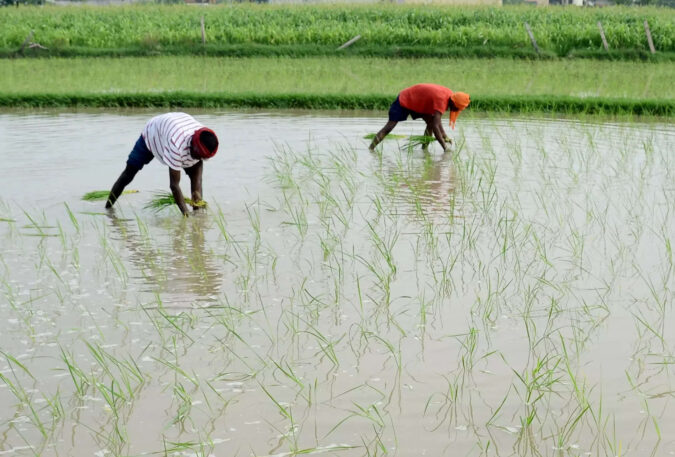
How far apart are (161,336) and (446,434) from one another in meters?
1.24

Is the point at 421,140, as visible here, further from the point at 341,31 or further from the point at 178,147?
the point at 341,31

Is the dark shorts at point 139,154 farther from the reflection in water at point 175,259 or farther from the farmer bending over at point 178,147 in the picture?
the reflection in water at point 175,259

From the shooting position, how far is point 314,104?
12.2 meters

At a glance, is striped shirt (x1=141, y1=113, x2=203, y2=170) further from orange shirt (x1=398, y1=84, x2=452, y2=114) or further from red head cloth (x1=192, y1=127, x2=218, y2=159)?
orange shirt (x1=398, y1=84, x2=452, y2=114)

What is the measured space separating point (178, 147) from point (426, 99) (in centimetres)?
310

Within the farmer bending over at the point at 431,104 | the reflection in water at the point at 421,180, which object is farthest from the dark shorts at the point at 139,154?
the farmer bending over at the point at 431,104

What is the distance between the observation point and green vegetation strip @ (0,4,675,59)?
2000 cm

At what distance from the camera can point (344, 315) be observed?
153 inches

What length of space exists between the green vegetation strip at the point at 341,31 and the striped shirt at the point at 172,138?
14.5 m

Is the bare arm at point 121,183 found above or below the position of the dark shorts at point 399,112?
below

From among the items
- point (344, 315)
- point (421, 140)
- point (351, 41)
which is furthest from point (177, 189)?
point (351, 41)

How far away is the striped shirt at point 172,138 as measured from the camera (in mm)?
5488

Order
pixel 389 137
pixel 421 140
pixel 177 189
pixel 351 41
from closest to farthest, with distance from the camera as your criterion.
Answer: pixel 177 189 < pixel 421 140 < pixel 389 137 < pixel 351 41

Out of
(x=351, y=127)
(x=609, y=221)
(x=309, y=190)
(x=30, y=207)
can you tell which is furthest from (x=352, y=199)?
(x=351, y=127)
